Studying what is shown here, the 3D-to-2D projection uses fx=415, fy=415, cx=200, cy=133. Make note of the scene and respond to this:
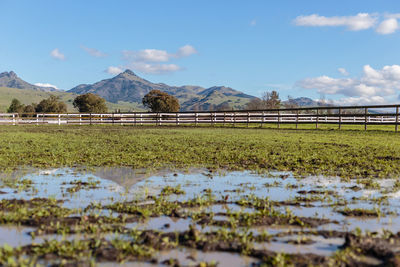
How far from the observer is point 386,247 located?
4055 mm

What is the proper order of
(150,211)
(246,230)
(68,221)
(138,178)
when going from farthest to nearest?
(138,178) → (150,211) → (68,221) → (246,230)

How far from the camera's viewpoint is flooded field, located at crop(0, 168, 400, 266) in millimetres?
3857

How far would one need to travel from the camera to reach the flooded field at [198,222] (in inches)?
152

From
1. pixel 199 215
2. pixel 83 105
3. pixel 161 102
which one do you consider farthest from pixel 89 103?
pixel 199 215

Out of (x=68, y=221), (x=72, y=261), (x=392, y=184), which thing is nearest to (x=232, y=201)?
(x=68, y=221)

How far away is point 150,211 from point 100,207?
2.48ft

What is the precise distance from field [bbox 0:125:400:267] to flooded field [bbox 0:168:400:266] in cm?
1

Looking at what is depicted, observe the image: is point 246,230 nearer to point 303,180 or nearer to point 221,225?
point 221,225

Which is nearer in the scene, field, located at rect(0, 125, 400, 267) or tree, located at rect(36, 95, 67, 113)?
field, located at rect(0, 125, 400, 267)

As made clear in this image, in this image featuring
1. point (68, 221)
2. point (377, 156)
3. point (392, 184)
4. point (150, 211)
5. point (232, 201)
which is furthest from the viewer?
point (377, 156)

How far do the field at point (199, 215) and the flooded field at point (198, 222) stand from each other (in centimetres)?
A: 1

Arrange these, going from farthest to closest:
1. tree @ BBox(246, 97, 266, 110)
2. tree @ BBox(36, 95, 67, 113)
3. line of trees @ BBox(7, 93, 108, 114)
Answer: tree @ BBox(36, 95, 67, 113)
line of trees @ BBox(7, 93, 108, 114)
tree @ BBox(246, 97, 266, 110)

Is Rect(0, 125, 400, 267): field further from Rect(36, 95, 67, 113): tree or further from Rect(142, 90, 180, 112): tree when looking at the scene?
Rect(36, 95, 67, 113): tree

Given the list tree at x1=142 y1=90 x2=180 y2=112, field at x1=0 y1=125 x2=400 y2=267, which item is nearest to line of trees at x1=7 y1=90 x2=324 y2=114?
tree at x1=142 y1=90 x2=180 y2=112
